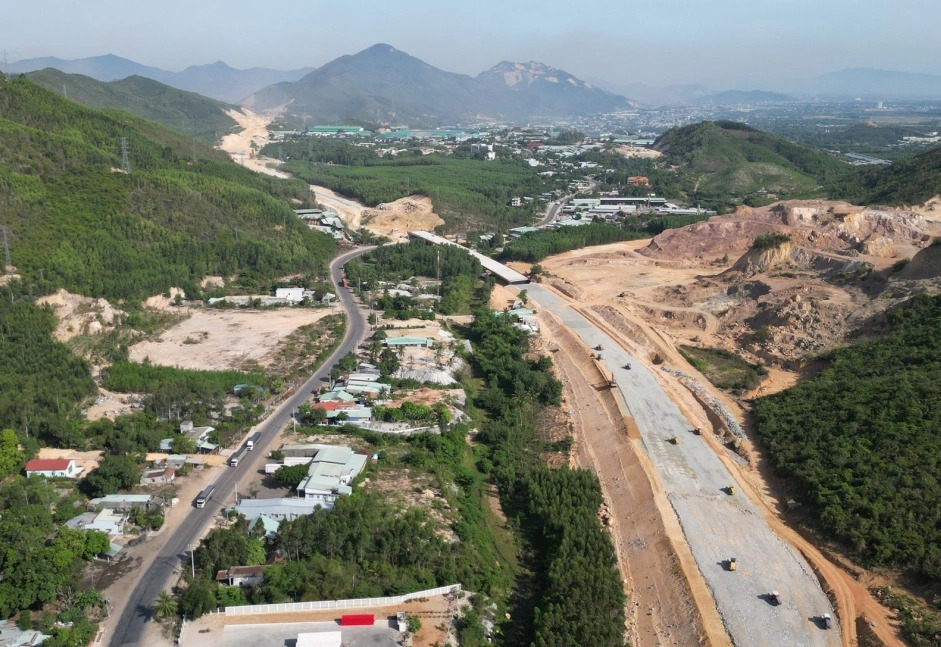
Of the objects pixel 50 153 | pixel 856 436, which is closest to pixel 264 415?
pixel 856 436

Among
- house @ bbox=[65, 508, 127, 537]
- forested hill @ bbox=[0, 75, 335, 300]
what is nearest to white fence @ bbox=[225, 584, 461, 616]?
house @ bbox=[65, 508, 127, 537]

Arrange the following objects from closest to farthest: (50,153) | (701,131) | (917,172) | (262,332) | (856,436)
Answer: (856,436) < (262,332) < (50,153) < (917,172) < (701,131)

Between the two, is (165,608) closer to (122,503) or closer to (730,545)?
(122,503)

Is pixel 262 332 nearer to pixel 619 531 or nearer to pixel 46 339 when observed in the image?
pixel 46 339

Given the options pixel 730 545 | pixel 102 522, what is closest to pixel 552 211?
pixel 730 545

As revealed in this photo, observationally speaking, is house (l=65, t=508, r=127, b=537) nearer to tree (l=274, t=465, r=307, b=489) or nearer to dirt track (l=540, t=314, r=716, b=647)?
tree (l=274, t=465, r=307, b=489)

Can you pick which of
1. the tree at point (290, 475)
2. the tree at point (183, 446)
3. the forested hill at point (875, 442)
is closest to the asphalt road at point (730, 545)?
the forested hill at point (875, 442)
